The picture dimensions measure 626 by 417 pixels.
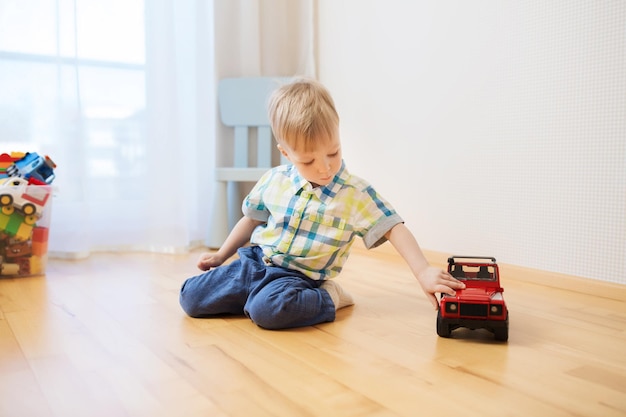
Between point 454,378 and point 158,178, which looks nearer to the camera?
point 454,378

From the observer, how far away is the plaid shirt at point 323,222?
1.13 meters

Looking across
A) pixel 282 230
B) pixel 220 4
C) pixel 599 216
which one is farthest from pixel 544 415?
pixel 220 4

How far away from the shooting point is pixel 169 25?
196 centimetres

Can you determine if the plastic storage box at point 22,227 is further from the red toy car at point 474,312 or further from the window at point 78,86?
the red toy car at point 474,312

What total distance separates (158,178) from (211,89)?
385 millimetres

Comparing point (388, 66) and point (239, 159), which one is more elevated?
point (388, 66)

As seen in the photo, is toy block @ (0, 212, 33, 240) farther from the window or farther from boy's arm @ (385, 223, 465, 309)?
boy's arm @ (385, 223, 465, 309)

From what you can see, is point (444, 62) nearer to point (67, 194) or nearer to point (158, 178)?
point (158, 178)

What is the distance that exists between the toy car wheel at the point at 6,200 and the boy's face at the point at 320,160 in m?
0.78

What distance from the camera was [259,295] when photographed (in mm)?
1081

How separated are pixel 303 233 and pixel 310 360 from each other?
0.30 meters

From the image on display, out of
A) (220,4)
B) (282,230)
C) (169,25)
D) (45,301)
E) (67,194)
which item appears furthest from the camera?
(220,4)

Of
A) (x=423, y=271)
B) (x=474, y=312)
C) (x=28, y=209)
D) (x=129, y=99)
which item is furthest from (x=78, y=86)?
Answer: (x=474, y=312)

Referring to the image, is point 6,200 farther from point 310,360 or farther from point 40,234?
point 310,360
